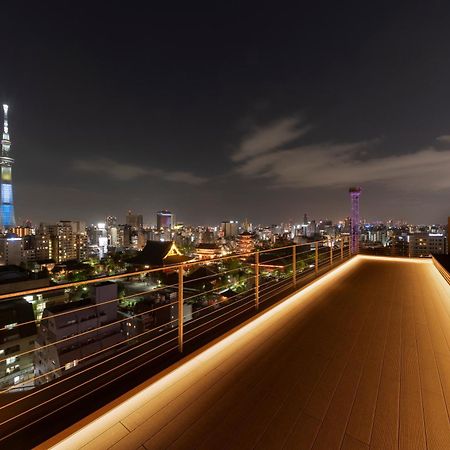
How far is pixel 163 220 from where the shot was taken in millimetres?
85125

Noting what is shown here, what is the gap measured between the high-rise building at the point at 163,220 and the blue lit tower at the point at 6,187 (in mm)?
38639

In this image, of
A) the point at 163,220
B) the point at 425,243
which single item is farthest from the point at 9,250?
the point at 425,243

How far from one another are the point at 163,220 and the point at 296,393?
86.5 meters

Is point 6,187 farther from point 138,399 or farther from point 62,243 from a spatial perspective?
point 138,399

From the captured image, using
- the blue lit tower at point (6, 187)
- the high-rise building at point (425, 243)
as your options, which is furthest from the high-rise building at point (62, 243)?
the high-rise building at point (425, 243)

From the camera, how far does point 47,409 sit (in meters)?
1.19

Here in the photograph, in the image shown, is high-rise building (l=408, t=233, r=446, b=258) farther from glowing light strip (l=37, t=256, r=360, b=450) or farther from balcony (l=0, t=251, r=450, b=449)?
glowing light strip (l=37, t=256, r=360, b=450)

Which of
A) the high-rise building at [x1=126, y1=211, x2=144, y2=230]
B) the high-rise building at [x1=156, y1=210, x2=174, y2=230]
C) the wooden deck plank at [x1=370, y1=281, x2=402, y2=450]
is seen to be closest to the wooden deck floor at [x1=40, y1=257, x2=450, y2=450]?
the wooden deck plank at [x1=370, y1=281, x2=402, y2=450]

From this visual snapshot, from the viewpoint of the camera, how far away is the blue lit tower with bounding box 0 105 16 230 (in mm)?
55400

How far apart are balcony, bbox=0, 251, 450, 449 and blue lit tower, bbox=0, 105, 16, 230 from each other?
71988 millimetres

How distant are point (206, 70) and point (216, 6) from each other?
614 cm

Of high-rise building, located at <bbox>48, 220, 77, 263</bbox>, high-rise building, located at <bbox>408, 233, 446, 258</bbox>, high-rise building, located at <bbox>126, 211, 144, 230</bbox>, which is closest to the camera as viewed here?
high-rise building, located at <bbox>408, 233, 446, 258</bbox>

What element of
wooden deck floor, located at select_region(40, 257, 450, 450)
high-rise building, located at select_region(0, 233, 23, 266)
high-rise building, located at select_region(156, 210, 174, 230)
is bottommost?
high-rise building, located at select_region(0, 233, 23, 266)

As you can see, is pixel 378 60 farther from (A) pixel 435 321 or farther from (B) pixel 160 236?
(B) pixel 160 236
